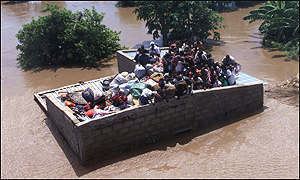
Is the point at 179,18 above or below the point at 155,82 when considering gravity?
above

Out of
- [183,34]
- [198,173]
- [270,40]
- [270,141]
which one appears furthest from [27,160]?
[270,40]

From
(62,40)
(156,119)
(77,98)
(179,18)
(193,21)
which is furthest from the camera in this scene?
(193,21)

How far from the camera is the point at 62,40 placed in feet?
46.2

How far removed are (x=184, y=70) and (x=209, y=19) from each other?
547 centimetres

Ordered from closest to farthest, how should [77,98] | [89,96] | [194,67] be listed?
[89,96] → [77,98] → [194,67]

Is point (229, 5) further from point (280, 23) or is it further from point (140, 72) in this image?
point (140, 72)

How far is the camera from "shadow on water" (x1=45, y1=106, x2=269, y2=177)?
8359mm

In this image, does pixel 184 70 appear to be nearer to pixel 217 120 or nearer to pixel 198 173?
pixel 217 120

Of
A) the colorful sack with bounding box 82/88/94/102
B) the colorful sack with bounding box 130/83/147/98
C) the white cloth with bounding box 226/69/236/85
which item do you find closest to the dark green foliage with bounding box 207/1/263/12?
the white cloth with bounding box 226/69/236/85

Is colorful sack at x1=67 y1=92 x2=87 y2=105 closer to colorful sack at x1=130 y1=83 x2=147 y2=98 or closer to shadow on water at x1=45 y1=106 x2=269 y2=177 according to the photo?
shadow on water at x1=45 y1=106 x2=269 y2=177

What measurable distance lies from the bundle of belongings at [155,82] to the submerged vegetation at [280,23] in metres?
4.81

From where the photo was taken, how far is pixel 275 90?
11.2 metres

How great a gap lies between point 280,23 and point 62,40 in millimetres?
6650

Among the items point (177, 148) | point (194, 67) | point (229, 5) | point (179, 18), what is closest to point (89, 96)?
point (177, 148)
